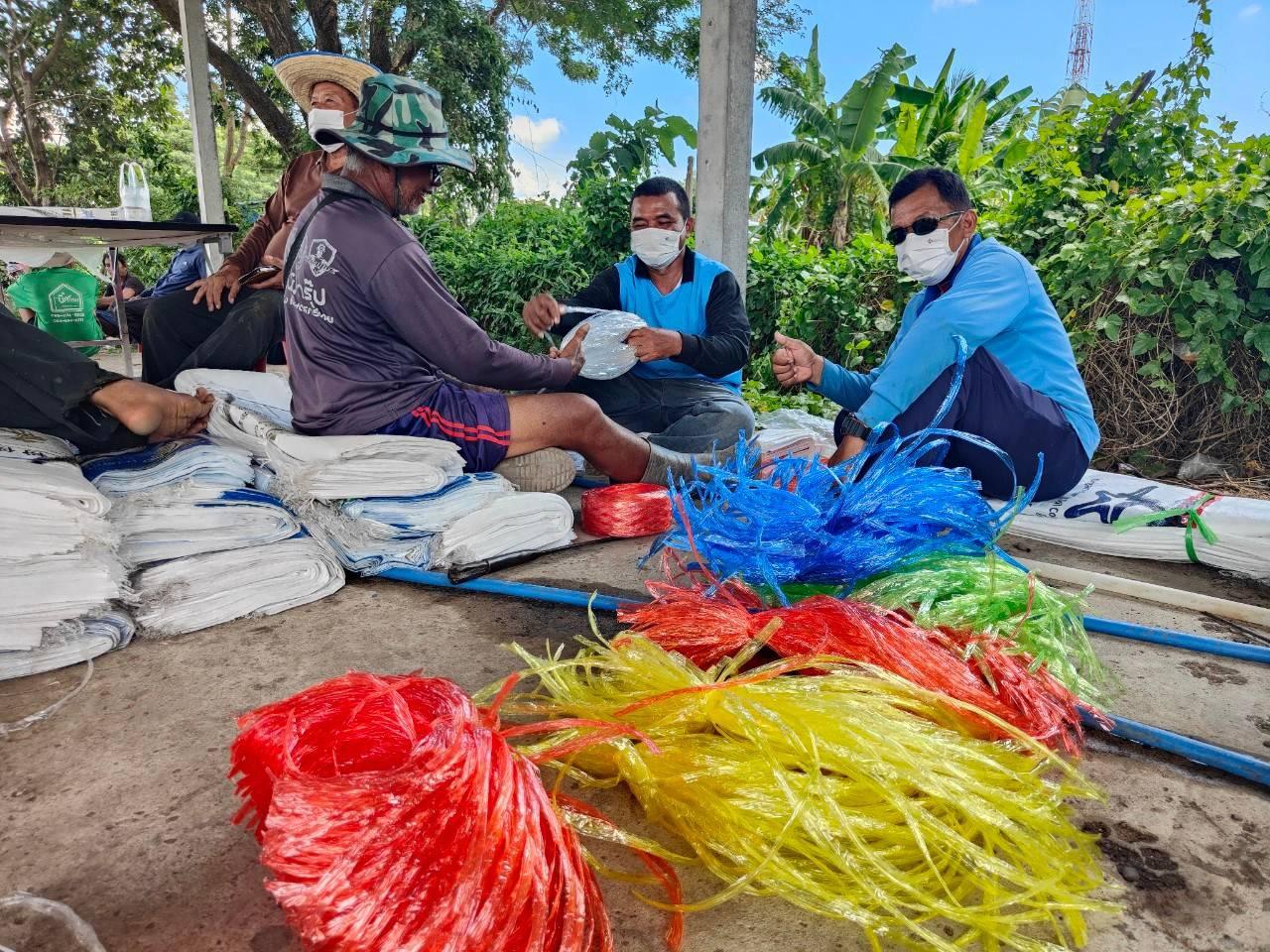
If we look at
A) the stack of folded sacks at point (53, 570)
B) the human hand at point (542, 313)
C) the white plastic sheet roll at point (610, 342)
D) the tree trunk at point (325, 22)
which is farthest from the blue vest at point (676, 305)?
the tree trunk at point (325, 22)

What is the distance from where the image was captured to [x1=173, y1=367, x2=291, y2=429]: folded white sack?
10.6 ft

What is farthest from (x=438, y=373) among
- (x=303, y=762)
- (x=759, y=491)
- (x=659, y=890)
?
(x=659, y=890)

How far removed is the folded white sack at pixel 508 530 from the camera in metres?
2.79

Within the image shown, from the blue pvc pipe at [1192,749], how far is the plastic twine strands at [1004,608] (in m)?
0.13

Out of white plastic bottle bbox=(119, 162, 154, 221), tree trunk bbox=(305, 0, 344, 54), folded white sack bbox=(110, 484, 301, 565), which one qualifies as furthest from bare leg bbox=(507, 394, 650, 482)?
tree trunk bbox=(305, 0, 344, 54)

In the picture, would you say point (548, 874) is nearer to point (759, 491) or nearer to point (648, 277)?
point (759, 491)

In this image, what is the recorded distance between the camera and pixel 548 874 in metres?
1.13

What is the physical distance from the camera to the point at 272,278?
412cm

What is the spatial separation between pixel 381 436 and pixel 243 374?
3.67ft

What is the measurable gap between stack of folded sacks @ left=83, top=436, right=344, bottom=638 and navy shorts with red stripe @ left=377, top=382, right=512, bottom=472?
528mm

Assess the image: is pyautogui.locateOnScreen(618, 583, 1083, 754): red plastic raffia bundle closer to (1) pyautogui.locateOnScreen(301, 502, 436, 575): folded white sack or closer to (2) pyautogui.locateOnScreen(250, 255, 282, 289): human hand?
(1) pyautogui.locateOnScreen(301, 502, 436, 575): folded white sack

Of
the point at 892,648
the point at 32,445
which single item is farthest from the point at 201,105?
the point at 892,648

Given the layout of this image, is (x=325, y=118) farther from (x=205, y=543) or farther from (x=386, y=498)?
(x=205, y=543)

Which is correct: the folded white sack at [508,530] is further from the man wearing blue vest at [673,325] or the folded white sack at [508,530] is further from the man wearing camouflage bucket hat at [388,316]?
the man wearing blue vest at [673,325]
